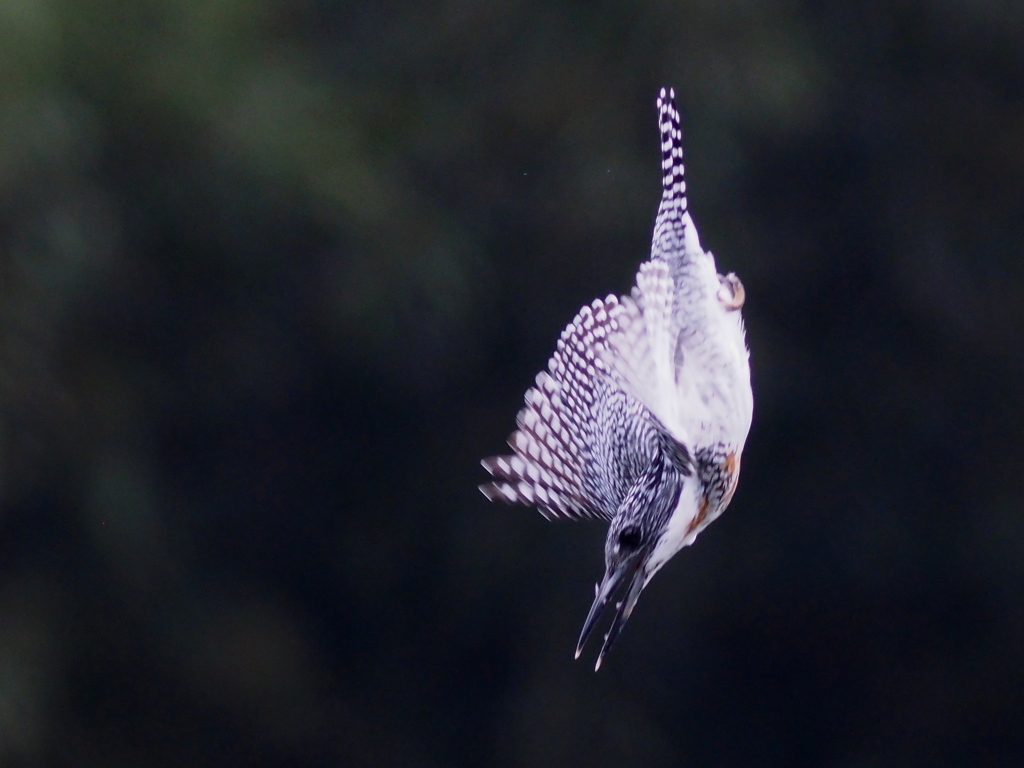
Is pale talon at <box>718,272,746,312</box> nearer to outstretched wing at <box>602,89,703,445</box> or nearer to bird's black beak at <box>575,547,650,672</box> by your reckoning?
outstretched wing at <box>602,89,703,445</box>

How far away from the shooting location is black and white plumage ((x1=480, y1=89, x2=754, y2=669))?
1.05 metres

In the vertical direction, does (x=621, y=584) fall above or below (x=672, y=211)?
below

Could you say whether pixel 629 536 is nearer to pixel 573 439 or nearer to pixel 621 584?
pixel 621 584

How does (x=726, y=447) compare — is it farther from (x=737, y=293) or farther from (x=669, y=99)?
(x=669, y=99)

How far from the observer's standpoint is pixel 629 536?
1.22 m

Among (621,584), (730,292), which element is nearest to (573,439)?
(621,584)

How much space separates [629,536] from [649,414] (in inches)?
4.8

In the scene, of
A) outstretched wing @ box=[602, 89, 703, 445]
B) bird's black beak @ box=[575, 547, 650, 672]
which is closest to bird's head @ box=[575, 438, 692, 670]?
bird's black beak @ box=[575, 547, 650, 672]

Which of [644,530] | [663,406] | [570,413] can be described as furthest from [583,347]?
[663,406]

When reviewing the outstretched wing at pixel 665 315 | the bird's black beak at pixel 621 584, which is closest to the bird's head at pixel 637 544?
the bird's black beak at pixel 621 584

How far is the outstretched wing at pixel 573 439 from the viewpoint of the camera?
1.46 metres

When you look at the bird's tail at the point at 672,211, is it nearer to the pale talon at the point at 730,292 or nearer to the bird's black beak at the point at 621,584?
the pale talon at the point at 730,292

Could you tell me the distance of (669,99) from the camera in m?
1.14

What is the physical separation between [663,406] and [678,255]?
0.13 metres
